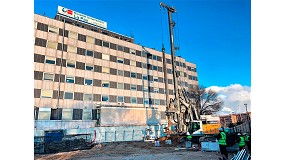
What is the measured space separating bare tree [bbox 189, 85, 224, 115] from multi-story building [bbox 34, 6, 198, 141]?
11532mm

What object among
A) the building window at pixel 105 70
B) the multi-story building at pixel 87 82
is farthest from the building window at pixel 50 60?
the building window at pixel 105 70

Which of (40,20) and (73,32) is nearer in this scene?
(40,20)

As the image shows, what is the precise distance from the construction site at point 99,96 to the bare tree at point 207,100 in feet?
37.3

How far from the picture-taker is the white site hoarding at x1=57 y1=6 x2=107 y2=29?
40.4 meters

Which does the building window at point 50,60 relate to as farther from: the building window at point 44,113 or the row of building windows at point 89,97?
the building window at point 44,113

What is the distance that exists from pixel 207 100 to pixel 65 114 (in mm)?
35323

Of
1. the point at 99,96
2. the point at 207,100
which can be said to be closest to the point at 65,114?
the point at 99,96

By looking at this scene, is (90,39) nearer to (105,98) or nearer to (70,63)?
(70,63)
